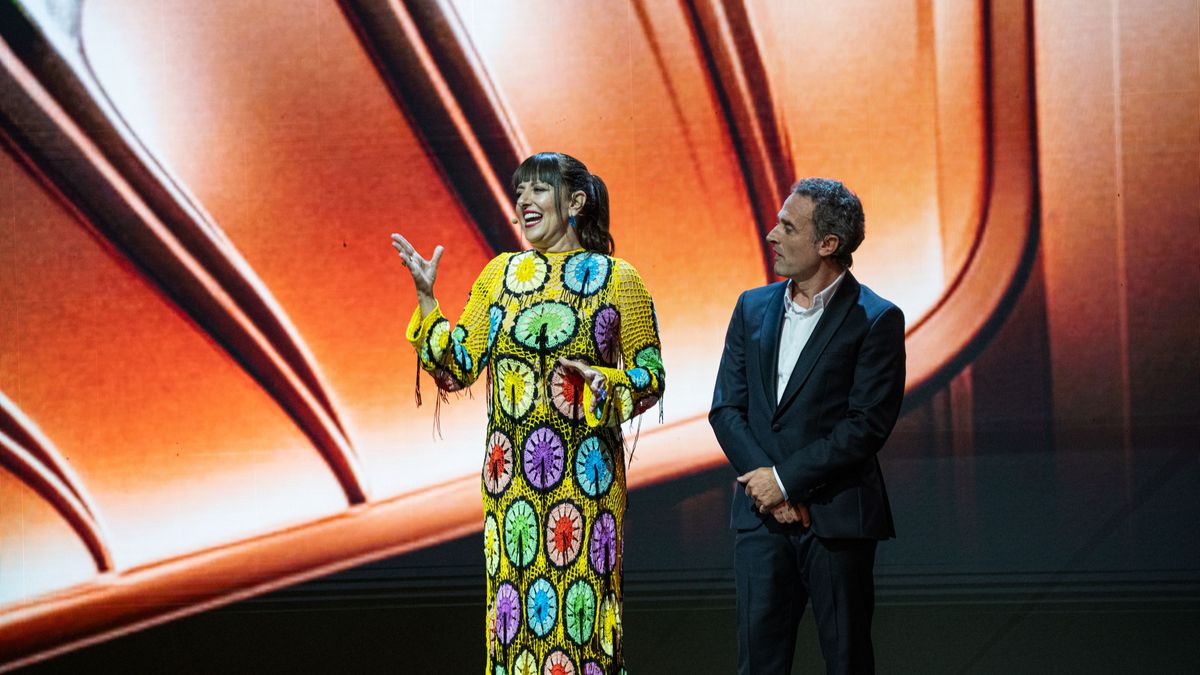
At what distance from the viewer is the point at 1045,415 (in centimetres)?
366

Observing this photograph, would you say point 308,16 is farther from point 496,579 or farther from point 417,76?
point 496,579

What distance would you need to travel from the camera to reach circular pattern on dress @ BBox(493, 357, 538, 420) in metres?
2.58

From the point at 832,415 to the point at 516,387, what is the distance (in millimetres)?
711

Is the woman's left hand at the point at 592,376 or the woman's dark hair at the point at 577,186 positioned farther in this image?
the woman's dark hair at the point at 577,186

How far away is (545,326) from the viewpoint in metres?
2.59

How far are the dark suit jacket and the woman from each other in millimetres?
263

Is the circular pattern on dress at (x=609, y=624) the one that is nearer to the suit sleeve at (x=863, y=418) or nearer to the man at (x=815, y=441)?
the man at (x=815, y=441)

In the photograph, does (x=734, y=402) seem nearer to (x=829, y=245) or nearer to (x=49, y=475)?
(x=829, y=245)

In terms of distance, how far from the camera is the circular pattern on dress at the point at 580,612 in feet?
8.40

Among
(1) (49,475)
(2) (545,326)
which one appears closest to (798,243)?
(2) (545,326)

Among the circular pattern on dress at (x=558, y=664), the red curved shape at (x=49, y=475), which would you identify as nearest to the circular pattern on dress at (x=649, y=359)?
the circular pattern on dress at (x=558, y=664)

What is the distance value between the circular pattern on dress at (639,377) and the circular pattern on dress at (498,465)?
1.04 feet

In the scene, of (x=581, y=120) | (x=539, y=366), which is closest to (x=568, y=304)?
(x=539, y=366)

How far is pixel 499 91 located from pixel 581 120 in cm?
29
